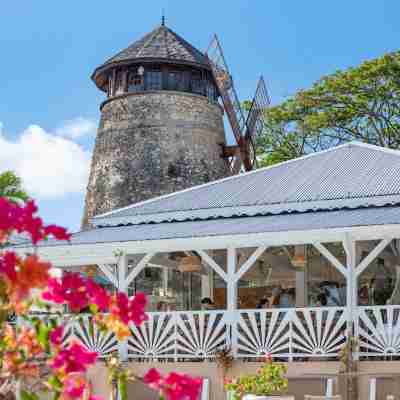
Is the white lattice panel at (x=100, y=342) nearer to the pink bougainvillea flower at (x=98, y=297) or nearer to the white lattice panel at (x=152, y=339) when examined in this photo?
the white lattice panel at (x=152, y=339)

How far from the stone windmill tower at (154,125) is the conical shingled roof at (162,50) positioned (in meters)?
0.03

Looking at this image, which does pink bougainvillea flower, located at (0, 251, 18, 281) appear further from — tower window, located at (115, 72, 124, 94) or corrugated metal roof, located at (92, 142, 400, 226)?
tower window, located at (115, 72, 124, 94)

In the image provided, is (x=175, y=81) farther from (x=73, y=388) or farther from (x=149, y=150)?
(x=73, y=388)

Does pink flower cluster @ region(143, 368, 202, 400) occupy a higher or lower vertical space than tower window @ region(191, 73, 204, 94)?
lower

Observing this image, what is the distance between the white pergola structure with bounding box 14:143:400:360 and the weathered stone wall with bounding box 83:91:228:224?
13.2 m

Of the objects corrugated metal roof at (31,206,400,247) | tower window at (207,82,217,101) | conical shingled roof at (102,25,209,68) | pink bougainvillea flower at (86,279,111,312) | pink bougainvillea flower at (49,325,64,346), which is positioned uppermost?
conical shingled roof at (102,25,209,68)

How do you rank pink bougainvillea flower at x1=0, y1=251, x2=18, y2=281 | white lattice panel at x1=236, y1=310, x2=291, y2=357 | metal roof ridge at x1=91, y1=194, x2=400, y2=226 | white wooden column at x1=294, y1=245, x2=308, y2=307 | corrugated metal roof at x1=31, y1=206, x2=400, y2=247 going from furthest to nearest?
white wooden column at x1=294, y1=245, x2=308, y2=307, metal roof ridge at x1=91, y1=194, x2=400, y2=226, corrugated metal roof at x1=31, y1=206, x2=400, y2=247, white lattice panel at x1=236, y1=310, x2=291, y2=357, pink bougainvillea flower at x1=0, y1=251, x2=18, y2=281

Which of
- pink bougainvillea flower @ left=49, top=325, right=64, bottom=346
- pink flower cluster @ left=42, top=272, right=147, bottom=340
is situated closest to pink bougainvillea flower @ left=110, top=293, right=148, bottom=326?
pink flower cluster @ left=42, top=272, right=147, bottom=340

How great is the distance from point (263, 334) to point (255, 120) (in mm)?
22468

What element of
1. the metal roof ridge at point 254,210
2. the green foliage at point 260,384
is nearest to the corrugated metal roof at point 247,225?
the metal roof ridge at point 254,210

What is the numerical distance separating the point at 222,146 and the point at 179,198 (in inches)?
620

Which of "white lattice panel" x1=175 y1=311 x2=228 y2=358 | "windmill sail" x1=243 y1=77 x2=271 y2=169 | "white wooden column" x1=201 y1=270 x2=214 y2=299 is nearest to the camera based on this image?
"white lattice panel" x1=175 y1=311 x2=228 y2=358

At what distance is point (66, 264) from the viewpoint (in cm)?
1752

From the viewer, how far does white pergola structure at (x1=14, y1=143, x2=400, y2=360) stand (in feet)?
47.1
